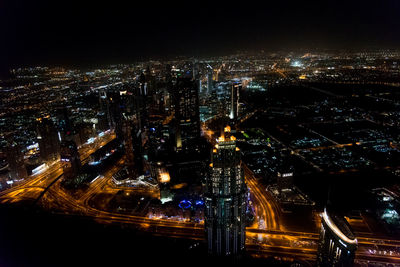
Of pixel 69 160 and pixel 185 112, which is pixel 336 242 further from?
Result: pixel 69 160

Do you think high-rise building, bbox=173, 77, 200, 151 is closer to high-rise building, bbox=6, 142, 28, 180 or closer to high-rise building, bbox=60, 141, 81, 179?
high-rise building, bbox=60, 141, 81, 179

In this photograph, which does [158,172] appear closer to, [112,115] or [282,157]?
[282,157]

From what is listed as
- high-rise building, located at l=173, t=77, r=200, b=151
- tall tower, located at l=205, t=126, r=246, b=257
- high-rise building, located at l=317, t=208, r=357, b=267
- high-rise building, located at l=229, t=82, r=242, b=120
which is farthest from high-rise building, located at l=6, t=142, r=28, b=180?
high-rise building, located at l=229, t=82, r=242, b=120

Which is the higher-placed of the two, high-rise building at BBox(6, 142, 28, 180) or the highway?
high-rise building at BBox(6, 142, 28, 180)

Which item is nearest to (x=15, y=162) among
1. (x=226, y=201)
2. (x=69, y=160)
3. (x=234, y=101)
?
(x=69, y=160)

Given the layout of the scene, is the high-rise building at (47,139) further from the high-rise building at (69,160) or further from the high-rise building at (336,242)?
the high-rise building at (336,242)
